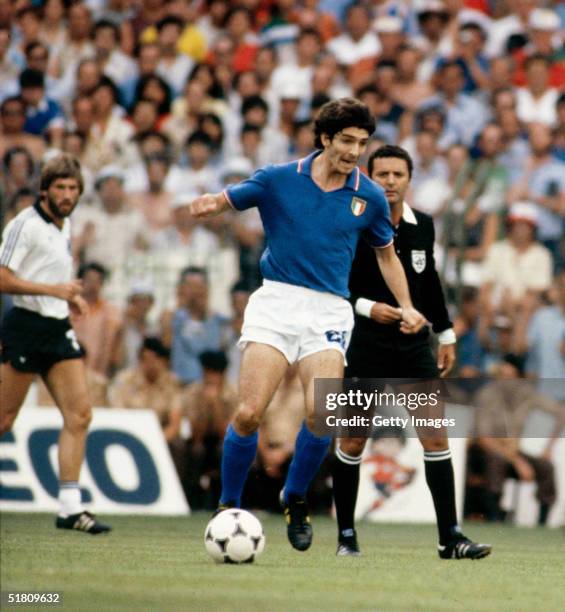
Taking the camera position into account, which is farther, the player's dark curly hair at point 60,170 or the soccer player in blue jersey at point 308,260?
the player's dark curly hair at point 60,170

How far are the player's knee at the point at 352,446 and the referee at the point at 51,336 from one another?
82.6 inches

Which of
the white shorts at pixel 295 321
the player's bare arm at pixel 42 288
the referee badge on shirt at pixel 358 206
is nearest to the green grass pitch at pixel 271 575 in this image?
the white shorts at pixel 295 321

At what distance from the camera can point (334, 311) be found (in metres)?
8.73

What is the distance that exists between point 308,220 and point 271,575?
216 centimetres

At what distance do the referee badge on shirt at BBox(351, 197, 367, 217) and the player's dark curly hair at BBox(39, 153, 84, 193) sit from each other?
2599mm

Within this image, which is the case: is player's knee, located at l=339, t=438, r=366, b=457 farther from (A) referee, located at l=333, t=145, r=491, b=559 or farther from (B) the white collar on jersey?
(B) the white collar on jersey

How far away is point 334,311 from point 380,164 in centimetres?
109

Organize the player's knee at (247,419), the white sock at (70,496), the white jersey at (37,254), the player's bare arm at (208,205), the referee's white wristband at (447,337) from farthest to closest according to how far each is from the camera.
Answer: the white sock at (70,496), the white jersey at (37,254), the referee's white wristband at (447,337), the player's knee at (247,419), the player's bare arm at (208,205)

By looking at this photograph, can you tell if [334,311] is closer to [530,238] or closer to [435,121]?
[530,238]

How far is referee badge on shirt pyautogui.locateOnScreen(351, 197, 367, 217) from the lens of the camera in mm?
8727

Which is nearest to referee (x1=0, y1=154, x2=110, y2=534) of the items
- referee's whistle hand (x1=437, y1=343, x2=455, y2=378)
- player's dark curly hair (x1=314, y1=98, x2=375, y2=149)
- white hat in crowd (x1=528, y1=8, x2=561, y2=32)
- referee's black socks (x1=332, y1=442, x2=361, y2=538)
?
referee's black socks (x1=332, y1=442, x2=361, y2=538)

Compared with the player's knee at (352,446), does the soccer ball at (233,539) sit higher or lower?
lower

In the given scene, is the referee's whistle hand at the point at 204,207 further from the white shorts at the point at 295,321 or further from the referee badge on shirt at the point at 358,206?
the referee badge on shirt at the point at 358,206

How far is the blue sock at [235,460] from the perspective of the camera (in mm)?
8617
